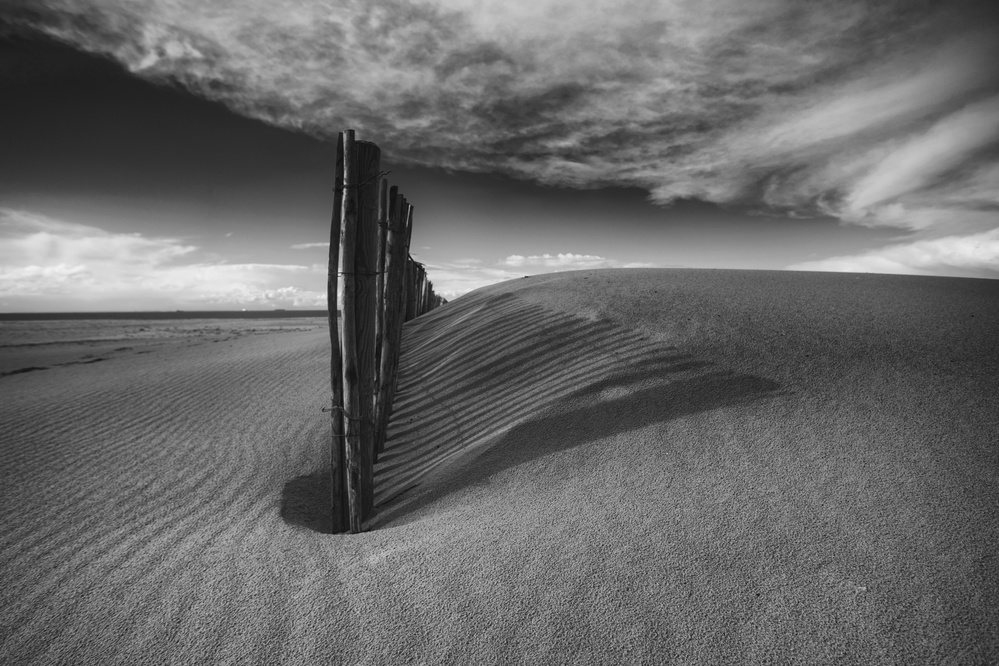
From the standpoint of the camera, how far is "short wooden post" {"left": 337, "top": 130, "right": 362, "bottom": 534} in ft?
9.99

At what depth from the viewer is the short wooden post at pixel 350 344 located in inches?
120

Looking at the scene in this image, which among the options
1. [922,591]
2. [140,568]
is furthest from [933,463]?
[140,568]

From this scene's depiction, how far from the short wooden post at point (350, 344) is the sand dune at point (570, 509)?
295 mm

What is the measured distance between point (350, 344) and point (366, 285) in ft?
1.40

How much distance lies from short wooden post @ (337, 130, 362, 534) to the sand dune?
0.97 ft

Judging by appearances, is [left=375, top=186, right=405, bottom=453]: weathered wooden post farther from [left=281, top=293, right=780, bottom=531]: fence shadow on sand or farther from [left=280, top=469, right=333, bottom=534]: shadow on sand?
[left=280, top=469, right=333, bottom=534]: shadow on sand

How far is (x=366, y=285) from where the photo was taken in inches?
125

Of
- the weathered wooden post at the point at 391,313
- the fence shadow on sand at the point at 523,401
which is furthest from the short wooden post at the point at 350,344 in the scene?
the weathered wooden post at the point at 391,313

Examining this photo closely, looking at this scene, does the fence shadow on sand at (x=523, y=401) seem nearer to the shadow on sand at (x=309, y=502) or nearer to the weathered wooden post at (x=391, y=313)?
the shadow on sand at (x=309, y=502)

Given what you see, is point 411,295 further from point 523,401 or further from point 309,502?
point 309,502

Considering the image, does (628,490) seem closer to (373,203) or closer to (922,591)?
(922,591)

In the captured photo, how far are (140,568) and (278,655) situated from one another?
1244mm

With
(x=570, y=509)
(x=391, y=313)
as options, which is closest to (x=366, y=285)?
(x=391, y=313)

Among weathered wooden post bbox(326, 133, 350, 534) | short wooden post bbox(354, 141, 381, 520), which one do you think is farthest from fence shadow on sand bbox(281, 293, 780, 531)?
short wooden post bbox(354, 141, 381, 520)
